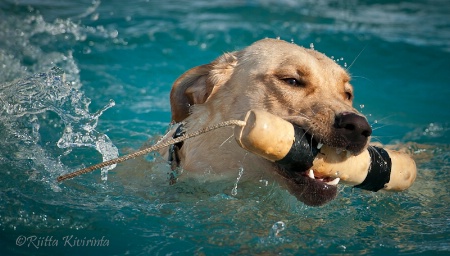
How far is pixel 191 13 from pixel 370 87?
4071 millimetres

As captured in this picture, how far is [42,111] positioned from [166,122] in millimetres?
2616

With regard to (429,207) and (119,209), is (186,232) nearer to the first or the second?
(119,209)

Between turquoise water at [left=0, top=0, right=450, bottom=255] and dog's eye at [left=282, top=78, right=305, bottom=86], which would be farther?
dog's eye at [left=282, top=78, right=305, bottom=86]

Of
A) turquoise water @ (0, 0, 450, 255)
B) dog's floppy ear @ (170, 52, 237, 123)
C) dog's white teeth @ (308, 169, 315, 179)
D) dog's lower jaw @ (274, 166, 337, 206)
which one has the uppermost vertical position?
dog's floppy ear @ (170, 52, 237, 123)

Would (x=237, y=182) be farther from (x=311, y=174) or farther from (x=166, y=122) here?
(x=166, y=122)

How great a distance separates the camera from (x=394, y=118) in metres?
8.41

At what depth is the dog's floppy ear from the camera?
15.9 feet

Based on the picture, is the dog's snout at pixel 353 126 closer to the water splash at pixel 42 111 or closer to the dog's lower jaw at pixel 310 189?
the dog's lower jaw at pixel 310 189

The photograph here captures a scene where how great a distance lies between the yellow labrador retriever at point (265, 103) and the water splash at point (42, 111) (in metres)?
1.15

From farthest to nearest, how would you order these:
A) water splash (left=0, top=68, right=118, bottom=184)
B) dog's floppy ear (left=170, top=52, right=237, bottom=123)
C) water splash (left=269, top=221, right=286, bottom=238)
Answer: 1. water splash (left=0, top=68, right=118, bottom=184)
2. dog's floppy ear (left=170, top=52, right=237, bottom=123)
3. water splash (left=269, top=221, right=286, bottom=238)

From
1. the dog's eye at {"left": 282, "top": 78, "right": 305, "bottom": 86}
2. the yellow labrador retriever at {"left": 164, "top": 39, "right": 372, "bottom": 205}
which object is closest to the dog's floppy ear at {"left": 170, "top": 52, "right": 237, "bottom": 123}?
the yellow labrador retriever at {"left": 164, "top": 39, "right": 372, "bottom": 205}

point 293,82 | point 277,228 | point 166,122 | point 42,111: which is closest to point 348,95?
point 293,82

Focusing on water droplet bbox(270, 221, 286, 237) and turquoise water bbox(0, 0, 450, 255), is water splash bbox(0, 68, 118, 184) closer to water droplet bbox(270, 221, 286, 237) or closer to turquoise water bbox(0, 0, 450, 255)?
turquoise water bbox(0, 0, 450, 255)

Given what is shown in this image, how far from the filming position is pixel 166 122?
823 cm
